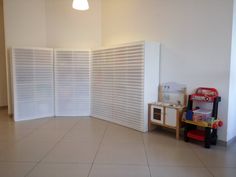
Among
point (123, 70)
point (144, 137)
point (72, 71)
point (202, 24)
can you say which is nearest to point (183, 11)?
point (202, 24)

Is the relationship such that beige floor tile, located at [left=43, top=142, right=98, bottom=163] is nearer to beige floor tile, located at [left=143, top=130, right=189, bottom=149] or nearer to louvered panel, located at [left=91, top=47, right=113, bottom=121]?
beige floor tile, located at [left=143, top=130, right=189, bottom=149]

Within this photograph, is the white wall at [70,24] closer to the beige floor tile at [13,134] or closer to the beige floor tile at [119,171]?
the beige floor tile at [13,134]

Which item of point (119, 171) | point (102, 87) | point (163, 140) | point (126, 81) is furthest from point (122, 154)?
point (102, 87)

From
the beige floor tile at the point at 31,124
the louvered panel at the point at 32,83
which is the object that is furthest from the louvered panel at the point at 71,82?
the beige floor tile at the point at 31,124

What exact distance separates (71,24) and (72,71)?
133 cm

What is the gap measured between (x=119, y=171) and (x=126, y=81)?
6.67 ft

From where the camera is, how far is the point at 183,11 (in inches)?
136

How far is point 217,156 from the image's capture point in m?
2.72

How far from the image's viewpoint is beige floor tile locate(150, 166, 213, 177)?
2.25m

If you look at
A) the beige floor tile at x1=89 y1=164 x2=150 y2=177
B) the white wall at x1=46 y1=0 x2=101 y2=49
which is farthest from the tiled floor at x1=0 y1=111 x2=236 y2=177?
the white wall at x1=46 y1=0 x2=101 y2=49

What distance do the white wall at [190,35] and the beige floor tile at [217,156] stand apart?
290 mm

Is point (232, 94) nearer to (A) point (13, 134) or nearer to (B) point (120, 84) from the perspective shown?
(B) point (120, 84)

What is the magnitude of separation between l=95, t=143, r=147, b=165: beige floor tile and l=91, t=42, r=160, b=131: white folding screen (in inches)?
31.4

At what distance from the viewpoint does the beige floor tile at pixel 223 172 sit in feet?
7.36
